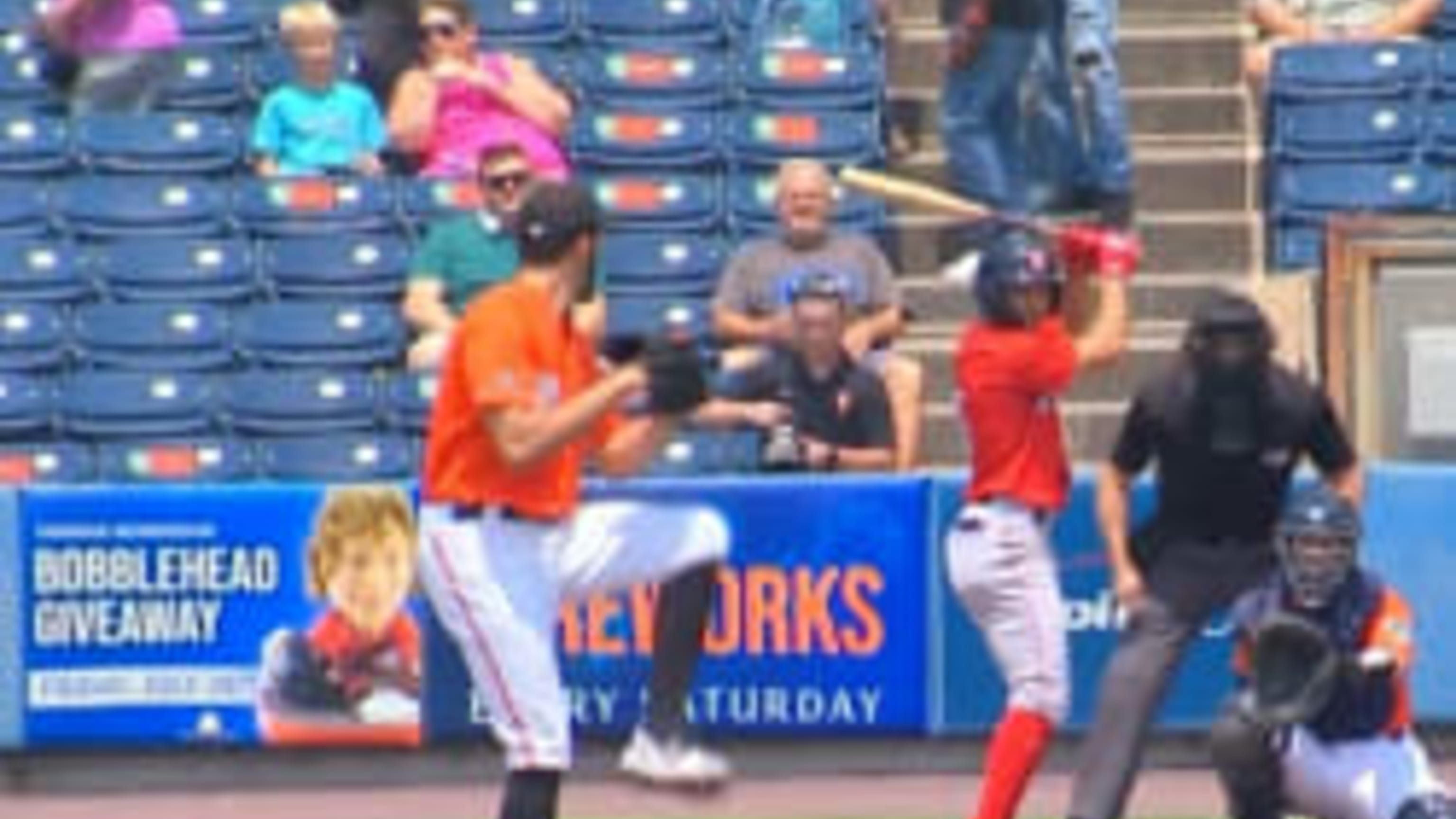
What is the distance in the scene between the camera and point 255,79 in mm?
18766

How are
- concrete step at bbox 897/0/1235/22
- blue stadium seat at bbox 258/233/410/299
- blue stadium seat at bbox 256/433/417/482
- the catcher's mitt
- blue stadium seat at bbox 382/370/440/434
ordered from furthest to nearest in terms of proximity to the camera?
concrete step at bbox 897/0/1235/22 → blue stadium seat at bbox 258/233/410/299 → blue stadium seat at bbox 382/370/440/434 → blue stadium seat at bbox 256/433/417/482 → the catcher's mitt

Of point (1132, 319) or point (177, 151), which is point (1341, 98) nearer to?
point (1132, 319)

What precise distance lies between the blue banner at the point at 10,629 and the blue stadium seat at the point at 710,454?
211 cm

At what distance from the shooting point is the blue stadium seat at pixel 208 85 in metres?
18.8

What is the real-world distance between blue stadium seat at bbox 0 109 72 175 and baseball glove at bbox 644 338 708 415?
697 cm

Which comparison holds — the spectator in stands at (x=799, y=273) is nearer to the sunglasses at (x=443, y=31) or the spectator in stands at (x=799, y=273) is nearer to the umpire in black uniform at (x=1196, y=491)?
the sunglasses at (x=443, y=31)

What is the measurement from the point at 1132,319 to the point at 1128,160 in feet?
1.92

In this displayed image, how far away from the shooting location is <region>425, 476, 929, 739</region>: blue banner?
16.2 metres

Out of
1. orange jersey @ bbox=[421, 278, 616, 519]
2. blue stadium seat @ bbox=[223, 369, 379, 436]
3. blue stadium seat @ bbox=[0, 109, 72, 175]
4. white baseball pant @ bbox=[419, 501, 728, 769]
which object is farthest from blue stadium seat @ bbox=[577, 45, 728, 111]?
white baseball pant @ bbox=[419, 501, 728, 769]

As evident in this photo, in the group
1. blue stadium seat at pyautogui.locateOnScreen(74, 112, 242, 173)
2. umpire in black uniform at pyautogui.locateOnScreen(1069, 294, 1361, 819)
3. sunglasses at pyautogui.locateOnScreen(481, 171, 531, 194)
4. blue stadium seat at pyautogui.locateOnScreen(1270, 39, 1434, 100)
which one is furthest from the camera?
blue stadium seat at pyautogui.locateOnScreen(1270, 39, 1434, 100)

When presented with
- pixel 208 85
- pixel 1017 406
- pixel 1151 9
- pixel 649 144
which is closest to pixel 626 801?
pixel 1017 406

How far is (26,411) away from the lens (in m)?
17.5

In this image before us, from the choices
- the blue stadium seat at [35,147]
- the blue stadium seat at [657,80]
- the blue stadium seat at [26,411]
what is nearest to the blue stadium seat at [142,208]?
the blue stadium seat at [35,147]

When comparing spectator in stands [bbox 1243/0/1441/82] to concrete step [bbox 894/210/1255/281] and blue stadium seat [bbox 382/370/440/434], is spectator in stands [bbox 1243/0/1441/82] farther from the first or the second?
blue stadium seat [bbox 382/370/440/434]
